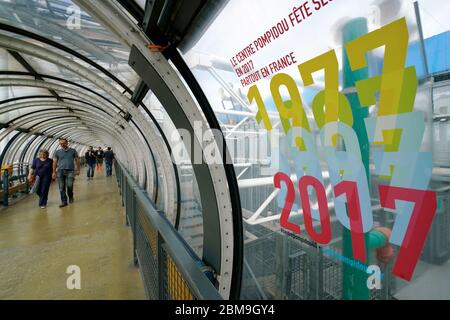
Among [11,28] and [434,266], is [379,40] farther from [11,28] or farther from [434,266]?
[11,28]

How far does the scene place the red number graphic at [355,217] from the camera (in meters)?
1.15

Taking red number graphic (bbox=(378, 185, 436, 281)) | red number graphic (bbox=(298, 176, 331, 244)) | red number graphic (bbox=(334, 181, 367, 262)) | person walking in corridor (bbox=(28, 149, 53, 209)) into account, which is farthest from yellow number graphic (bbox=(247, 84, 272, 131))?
person walking in corridor (bbox=(28, 149, 53, 209))

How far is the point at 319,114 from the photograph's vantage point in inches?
50.2

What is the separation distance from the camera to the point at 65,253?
407 centimetres

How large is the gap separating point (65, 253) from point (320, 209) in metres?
4.42

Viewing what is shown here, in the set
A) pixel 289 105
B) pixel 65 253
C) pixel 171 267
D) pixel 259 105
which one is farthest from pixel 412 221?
pixel 65 253

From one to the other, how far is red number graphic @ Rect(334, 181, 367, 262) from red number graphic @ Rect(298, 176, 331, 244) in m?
0.13

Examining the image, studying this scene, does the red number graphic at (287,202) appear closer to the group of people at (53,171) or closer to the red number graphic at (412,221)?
the red number graphic at (412,221)

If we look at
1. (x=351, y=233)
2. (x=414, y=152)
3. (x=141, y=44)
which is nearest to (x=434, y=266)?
(x=351, y=233)

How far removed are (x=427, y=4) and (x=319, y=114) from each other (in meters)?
0.57

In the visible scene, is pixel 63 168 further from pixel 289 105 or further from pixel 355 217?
pixel 355 217

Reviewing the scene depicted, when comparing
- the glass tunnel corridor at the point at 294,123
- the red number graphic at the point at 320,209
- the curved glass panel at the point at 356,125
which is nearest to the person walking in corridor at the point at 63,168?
the glass tunnel corridor at the point at 294,123

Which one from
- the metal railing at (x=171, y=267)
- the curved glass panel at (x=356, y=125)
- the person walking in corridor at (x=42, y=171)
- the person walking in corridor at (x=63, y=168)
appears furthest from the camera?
the person walking in corridor at (x=63, y=168)

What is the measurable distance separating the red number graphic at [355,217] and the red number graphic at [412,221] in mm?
125
